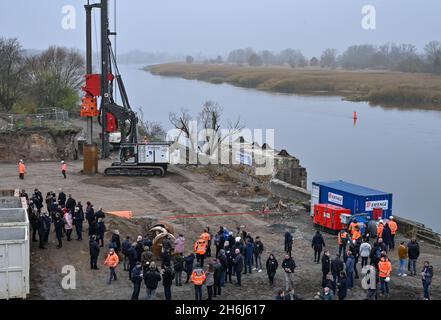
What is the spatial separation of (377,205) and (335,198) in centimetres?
172

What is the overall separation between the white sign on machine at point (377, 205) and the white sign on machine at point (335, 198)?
Answer: 3.82ft

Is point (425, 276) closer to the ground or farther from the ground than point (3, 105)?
closer to the ground

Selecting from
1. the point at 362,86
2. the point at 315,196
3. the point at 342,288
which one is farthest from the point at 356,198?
the point at 362,86

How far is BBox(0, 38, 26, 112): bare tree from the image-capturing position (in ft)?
185

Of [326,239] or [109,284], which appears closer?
[109,284]

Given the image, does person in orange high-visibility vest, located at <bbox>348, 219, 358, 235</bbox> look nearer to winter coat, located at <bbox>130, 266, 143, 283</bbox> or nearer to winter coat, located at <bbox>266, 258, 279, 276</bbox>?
winter coat, located at <bbox>266, 258, 279, 276</bbox>

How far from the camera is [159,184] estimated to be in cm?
3366

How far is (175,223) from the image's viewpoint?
26.2 meters

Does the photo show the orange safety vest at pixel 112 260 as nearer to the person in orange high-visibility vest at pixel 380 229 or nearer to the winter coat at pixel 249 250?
the winter coat at pixel 249 250

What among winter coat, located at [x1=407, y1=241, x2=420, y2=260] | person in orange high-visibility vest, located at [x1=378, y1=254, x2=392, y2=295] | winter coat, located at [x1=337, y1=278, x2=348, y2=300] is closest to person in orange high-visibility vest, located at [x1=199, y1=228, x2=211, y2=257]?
winter coat, located at [x1=337, y1=278, x2=348, y2=300]
